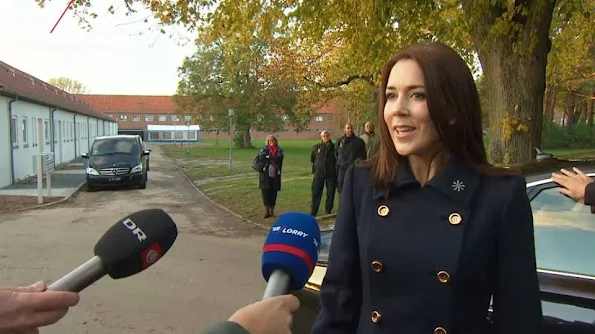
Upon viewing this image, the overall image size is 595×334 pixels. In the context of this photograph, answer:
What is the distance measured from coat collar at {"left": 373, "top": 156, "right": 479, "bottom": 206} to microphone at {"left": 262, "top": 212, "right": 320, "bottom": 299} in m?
0.40

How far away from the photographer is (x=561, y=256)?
2893 mm

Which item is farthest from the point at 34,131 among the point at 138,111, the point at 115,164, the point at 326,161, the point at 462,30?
the point at 138,111

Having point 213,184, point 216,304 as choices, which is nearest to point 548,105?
point 213,184

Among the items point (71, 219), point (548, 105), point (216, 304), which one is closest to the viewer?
point (216, 304)

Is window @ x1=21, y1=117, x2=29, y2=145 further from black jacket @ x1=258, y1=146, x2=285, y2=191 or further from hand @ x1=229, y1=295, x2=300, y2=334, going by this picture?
hand @ x1=229, y1=295, x2=300, y2=334

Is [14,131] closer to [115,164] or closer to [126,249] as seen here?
[115,164]

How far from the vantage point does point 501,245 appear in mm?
1771

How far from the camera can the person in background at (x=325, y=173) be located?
39.7 ft

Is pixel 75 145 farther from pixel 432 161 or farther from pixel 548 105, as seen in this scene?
pixel 432 161

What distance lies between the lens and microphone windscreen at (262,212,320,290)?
4.98 feet

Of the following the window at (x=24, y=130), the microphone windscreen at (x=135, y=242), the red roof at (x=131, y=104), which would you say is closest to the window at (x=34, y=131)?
the window at (x=24, y=130)

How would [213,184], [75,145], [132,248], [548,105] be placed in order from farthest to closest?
1. [548,105]
2. [75,145]
3. [213,184]
4. [132,248]

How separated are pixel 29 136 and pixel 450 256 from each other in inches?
935

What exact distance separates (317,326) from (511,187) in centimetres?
85
